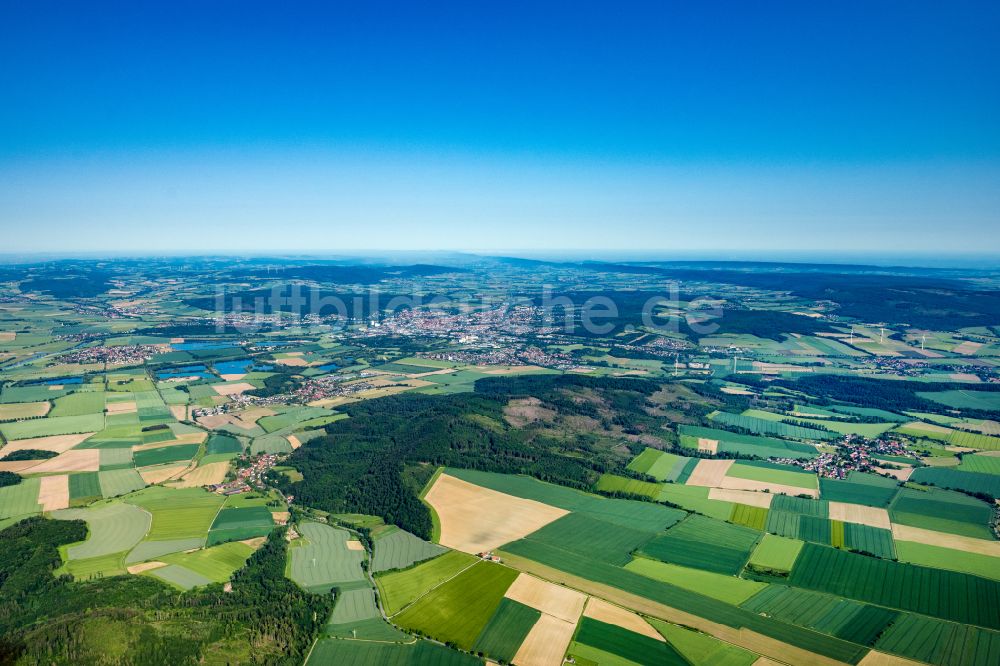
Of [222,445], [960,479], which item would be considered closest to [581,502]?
[960,479]

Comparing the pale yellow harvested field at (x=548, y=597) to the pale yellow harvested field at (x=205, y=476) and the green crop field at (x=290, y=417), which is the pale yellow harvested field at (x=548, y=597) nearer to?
the pale yellow harvested field at (x=205, y=476)

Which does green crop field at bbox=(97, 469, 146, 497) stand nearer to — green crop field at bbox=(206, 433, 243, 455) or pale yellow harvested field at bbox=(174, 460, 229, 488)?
pale yellow harvested field at bbox=(174, 460, 229, 488)

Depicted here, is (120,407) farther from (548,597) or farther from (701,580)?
(701,580)

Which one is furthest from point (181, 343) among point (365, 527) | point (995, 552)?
point (995, 552)

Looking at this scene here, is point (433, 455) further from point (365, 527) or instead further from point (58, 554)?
point (58, 554)

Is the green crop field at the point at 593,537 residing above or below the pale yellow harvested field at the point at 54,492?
above

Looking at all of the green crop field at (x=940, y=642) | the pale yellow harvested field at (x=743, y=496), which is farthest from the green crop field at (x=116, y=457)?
the green crop field at (x=940, y=642)
